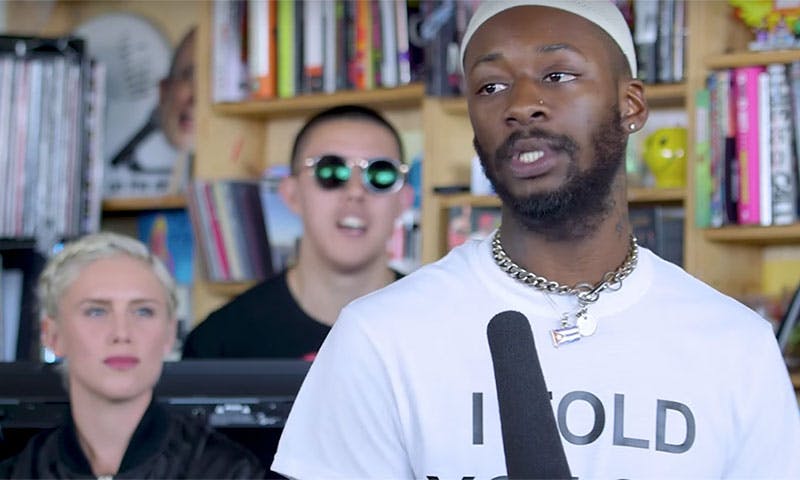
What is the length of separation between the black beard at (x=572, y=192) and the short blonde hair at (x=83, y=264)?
657 mm

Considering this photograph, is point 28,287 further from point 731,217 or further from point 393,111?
point 731,217

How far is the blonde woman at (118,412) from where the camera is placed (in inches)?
62.2

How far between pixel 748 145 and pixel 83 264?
1.48 metres

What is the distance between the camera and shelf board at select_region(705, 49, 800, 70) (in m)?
2.84

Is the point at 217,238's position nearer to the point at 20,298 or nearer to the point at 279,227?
the point at 279,227

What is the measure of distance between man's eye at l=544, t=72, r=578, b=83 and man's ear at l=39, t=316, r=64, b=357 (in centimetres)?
73

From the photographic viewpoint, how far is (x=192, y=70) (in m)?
3.73

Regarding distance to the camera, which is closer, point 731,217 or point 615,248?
point 615,248

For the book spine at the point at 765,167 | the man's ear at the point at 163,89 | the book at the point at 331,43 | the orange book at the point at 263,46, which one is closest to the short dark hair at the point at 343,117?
the book at the point at 331,43

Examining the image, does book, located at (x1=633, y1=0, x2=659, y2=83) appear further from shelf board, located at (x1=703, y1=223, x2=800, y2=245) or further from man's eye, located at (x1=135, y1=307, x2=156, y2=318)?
man's eye, located at (x1=135, y1=307, x2=156, y2=318)

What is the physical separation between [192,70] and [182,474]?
229 centimetres

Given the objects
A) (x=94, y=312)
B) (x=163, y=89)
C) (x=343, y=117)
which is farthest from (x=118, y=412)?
(x=163, y=89)

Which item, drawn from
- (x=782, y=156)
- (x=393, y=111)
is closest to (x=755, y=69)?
(x=782, y=156)

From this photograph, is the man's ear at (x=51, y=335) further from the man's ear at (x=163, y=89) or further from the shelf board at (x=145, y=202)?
the man's ear at (x=163, y=89)
